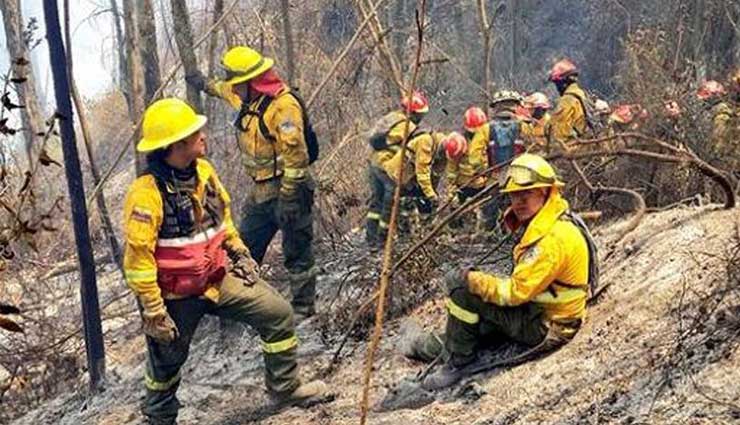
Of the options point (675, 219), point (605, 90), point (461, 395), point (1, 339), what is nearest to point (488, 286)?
point (461, 395)

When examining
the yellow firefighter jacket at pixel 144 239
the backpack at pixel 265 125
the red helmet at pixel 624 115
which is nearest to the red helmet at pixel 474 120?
the red helmet at pixel 624 115

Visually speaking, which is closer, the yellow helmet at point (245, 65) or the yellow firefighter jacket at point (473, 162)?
the yellow helmet at point (245, 65)

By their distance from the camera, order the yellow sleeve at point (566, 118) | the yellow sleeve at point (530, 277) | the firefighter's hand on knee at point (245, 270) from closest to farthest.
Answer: the yellow sleeve at point (530, 277) < the firefighter's hand on knee at point (245, 270) < the yellow sleeve at point (566, 118)

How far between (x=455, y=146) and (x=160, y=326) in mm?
4548

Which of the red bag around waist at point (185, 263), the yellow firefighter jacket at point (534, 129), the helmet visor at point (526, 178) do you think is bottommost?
the yellow firefighter jacket at point (534, 129)

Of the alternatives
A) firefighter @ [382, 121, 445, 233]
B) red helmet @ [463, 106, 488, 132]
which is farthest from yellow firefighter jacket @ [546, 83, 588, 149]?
firefighter @ [382, 121, 445, 233]

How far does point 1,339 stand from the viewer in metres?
8.25

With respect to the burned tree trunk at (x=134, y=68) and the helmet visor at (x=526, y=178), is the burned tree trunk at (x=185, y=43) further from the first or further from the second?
the helmet visor at (x=526, y=178)

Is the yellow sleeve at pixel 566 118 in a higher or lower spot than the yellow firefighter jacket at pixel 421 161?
higher

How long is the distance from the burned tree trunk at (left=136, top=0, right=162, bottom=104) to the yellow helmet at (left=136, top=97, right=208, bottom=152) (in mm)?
2443

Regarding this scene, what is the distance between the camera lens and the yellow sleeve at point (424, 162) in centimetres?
805

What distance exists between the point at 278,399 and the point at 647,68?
6680 mm

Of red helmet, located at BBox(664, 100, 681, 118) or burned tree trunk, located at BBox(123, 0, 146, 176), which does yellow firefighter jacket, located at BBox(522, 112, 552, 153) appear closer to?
red helmet, located at BBox(664, 100, 681, 118)

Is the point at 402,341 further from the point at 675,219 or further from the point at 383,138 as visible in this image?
the point at 383,138
